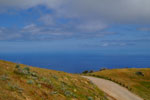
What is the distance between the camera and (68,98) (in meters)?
15.2

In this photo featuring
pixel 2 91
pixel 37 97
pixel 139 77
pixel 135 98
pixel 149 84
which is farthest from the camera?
pixel 139 77

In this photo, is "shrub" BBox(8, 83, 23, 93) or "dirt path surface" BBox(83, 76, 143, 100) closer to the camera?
"shrub" BBox(8, 83, 23, 93)

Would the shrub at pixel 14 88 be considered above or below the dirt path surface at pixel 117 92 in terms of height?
below

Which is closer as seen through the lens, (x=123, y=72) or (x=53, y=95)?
(x=53, y=95)

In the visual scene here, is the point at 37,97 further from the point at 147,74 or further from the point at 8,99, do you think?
the point at 147,74

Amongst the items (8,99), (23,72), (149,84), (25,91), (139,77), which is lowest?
(8,99)

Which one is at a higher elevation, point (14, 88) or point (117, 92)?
point (117, 92)

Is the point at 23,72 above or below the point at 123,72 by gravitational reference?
below

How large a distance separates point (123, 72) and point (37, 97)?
38.2 meters

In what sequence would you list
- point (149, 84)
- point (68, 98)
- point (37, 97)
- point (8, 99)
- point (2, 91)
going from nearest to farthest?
1. point (8, 99)
2. point (2, 91)
3. point (37, 97)
4. point (68, 98)
5. point (149, 84)

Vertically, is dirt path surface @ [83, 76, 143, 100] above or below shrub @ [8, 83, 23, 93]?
above

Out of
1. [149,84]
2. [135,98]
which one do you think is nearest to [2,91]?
[135,98]

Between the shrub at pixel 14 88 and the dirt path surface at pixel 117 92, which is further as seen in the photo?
the dirt path surface at pixel 117 92

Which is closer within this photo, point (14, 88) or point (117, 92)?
point (14, 88)
